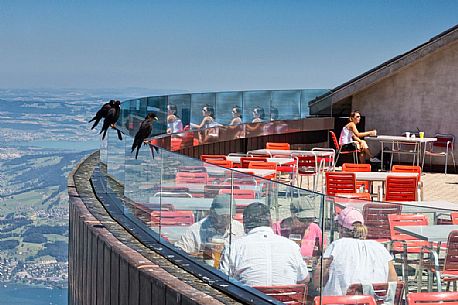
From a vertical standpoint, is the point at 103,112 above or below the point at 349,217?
above

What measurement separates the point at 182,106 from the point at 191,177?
13.8 meters

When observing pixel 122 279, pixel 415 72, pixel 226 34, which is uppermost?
pixel 226 34

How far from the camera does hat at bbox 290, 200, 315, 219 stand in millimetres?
8102

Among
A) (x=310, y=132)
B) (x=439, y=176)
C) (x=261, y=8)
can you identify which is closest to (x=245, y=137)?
(x=310, y=132)

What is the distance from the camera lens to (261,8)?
97.3 m

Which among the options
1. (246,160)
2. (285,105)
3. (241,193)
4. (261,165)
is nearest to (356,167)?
(261,165)

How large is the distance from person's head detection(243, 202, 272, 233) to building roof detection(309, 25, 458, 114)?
17.0 metres

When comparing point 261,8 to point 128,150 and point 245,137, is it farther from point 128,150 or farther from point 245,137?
point 128,150

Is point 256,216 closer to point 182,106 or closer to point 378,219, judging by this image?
point 378,219

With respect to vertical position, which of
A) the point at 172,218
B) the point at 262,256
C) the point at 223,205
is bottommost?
the point at 262,256

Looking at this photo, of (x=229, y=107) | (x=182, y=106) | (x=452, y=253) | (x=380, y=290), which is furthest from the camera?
(x=229, y=107)

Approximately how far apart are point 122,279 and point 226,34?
8869 centimetres

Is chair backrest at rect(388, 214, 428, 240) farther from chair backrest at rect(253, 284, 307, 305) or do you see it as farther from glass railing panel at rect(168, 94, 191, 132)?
glass railing panel at rect(168, 94, 191, 132)

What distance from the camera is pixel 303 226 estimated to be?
8242mm
